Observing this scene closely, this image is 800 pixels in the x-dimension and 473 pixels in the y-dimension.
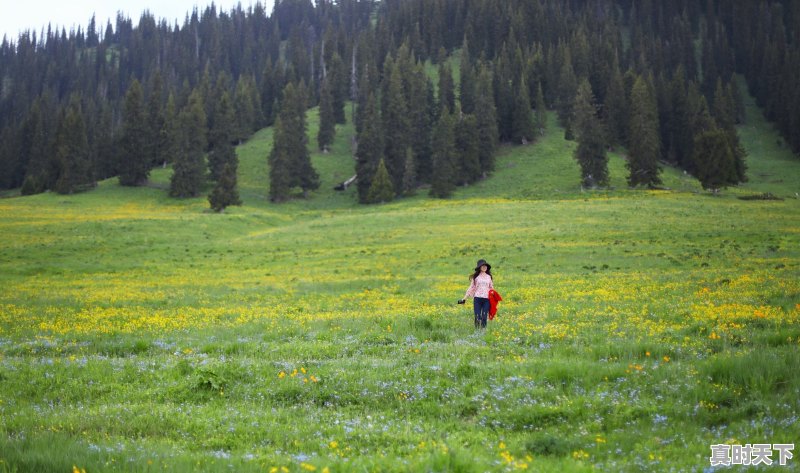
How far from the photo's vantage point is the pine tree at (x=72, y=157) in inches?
3450

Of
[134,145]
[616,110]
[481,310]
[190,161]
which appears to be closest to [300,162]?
[190,161]

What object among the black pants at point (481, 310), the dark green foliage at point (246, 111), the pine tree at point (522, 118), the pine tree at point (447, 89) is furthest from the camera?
the dark green foliage at point (246, 111)

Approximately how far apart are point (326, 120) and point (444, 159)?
34.0 meters

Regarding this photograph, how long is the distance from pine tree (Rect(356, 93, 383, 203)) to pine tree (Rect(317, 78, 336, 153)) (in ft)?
57.2

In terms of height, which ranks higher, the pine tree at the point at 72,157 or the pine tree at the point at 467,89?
the pine tree at the point at 467,89

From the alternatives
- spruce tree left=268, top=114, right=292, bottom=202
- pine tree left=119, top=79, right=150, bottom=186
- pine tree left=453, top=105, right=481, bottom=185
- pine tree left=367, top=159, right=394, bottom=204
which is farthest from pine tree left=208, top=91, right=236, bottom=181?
pine tree left=453, top=105, right=481, bottom=185

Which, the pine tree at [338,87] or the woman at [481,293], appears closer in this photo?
the woman at [481,293]

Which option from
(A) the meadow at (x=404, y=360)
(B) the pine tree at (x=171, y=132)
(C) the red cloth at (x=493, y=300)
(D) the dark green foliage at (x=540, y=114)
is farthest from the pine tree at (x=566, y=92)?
(C) the red cloth at (x=493, y=300)

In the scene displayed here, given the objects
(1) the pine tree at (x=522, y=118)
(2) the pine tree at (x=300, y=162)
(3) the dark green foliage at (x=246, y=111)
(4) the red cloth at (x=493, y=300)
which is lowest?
(4) the red cloth at (x=493, y=300)

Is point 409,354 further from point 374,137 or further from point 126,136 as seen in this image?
point 126,136

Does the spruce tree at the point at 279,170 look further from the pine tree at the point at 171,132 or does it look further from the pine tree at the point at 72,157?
the pine tree at the point at 72,157

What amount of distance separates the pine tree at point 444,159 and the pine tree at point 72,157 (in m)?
57.1

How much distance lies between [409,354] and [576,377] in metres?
3.82

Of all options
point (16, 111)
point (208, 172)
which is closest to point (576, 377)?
point (208, 172)
